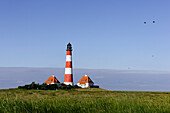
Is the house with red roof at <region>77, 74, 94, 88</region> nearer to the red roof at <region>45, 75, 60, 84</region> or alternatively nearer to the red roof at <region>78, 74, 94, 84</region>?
the red roof at <region>78, 74, 94, 84</region>

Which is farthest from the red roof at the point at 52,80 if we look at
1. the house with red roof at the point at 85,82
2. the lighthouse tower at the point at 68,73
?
the lighthouse tower at the point at 68,73

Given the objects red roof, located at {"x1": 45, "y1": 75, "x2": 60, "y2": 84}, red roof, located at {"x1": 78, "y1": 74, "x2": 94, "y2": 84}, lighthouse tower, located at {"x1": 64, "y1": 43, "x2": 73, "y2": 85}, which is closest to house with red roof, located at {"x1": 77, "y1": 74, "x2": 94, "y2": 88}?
red roof, located at {"x1": 78, "y1": 74, "x2": 94, "y2": 84}

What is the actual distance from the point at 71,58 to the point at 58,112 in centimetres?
5120

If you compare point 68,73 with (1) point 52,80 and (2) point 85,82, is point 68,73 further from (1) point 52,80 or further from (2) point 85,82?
(2) point 85,82

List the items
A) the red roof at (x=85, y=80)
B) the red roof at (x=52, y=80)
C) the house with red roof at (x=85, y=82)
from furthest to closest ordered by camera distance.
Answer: the red roof at (x=85, y=80)
the house with red roof at (x=85, y=82)
the red roof at (x=52, y=80)

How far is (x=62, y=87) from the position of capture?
157 feet

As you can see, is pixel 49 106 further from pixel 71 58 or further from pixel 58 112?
pixel 71 58

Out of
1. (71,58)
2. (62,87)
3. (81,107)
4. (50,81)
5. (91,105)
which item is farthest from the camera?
(50,81)

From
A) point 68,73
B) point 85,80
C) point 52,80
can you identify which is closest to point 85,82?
point 85,80

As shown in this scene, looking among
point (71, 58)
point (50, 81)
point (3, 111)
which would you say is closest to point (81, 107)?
point (3, 111)

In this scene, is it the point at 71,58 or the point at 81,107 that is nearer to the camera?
the point at 81,107

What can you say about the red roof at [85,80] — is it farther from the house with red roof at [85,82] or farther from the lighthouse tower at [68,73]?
the lighthouse tower at [68,73]

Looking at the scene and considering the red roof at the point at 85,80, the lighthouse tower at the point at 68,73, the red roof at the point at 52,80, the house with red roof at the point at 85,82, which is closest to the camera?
the lighthouse tower at the point at 68,73

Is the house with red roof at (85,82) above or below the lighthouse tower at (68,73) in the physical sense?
below
